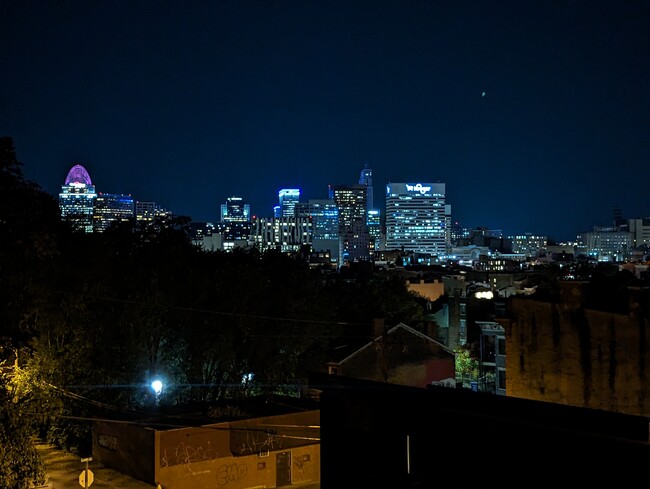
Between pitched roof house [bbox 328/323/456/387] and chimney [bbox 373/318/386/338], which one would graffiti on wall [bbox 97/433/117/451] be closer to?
pitched roof house [bbox 328/323/456/387]

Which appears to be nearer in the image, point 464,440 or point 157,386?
point 464,440

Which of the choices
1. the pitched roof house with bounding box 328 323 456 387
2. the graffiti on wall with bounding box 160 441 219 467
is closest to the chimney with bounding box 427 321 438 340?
the pitched roof house with bounding box 328 323 456 387

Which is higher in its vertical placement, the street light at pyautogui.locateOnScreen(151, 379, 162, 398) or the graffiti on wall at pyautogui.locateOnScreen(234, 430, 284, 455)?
the street light at pyautogui.locateOnScreen(151, 379, 162, 398)

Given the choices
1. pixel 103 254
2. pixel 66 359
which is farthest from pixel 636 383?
pixel 103 254

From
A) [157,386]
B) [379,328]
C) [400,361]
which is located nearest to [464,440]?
[157,386]

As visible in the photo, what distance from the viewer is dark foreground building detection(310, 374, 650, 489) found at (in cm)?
987

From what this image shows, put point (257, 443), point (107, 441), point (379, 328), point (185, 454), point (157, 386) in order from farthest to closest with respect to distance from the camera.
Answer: point (379, 328)
point (157, 386)
point (257, 443)
point (107, 441)
point (185, 454)

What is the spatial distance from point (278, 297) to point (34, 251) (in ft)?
63.9

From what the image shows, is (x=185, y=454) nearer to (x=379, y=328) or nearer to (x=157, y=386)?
(x=157, y=386)

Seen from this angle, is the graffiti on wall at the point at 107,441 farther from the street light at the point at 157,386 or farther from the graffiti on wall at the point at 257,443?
the street light at the point at 157,386

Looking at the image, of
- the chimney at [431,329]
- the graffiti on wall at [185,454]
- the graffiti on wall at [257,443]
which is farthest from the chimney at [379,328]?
the graffiti on wall at [185,454]

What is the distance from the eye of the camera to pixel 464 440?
1163cm

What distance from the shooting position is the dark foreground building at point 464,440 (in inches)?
388

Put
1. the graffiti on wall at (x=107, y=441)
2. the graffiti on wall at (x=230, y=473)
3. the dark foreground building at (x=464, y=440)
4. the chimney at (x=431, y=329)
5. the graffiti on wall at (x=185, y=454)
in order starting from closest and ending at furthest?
the dark foreground building at (x=464, y=440) → the graffiti on wall at (x=185, y=454) → the graffiti on wall at (x=230, y=473) → the graffiti on wall at (x=107, y=441) → the chimney at (x=431, y=329)
